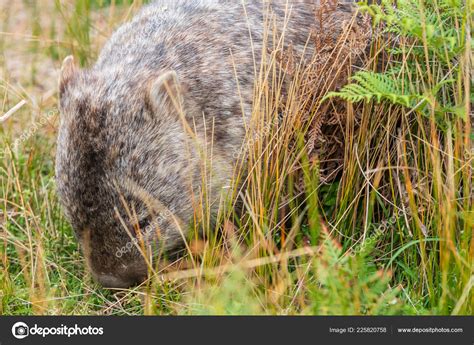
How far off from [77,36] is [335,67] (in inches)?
108

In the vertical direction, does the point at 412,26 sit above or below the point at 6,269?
above

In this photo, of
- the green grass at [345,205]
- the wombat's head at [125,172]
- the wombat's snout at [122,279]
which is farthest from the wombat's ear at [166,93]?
the wombat's snout at [122,279]

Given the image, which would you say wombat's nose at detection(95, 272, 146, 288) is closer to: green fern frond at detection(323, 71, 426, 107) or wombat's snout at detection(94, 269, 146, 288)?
wombat's snout at detection(94, 269, 146, 288)

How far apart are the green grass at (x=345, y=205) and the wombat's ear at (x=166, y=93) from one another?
427mm

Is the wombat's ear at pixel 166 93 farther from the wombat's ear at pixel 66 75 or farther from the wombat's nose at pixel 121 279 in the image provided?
the wombat's nose at pixel 121 279

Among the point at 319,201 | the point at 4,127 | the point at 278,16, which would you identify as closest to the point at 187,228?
the point at 319,201

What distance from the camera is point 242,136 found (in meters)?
4.74

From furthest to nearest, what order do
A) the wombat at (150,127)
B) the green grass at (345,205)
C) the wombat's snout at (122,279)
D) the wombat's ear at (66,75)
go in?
the wombat's ear at (66,75), the wombat's snout at (122,279), the wombat at (150,127), the green grass at (345,205)

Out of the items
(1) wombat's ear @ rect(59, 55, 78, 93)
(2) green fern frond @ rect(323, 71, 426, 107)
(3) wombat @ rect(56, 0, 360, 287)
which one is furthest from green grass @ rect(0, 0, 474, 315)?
(1) wombat's ear @ rect(59, 55, 78, 93)

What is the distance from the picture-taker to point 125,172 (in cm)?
426

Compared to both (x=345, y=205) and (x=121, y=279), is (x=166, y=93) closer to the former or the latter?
(x=121, y=279)

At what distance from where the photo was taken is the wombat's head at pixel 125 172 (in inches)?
167
